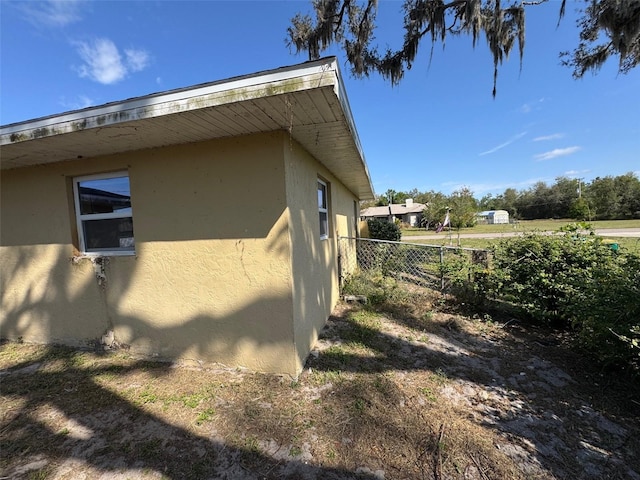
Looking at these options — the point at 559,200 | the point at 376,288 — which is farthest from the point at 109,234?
the point at 559,200

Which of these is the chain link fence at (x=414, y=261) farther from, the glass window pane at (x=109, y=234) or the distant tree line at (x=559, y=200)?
the distant tree line at (x=559, y=200)

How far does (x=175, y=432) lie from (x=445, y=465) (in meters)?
2.00

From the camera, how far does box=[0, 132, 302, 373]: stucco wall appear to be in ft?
9.16

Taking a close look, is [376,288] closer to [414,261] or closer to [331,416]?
[414,261]

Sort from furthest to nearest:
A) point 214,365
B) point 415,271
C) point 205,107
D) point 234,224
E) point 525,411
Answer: point 415,271 → point 214,365 → point 234,224 → point 525,411 → point 205,107

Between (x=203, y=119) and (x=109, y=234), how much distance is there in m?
2.29

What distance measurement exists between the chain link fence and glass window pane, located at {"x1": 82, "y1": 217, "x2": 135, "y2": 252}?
3.76 metres

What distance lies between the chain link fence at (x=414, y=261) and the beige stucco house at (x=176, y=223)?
2642 millimetres

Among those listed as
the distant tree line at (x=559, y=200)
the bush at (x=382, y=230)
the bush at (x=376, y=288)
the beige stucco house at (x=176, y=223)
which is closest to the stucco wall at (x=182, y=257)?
the beige stucco house at (x=176, y=223)

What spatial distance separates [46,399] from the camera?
2.63 meters

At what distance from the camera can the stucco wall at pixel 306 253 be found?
2887mm

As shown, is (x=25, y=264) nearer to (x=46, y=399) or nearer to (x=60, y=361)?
(x=60, y=361)

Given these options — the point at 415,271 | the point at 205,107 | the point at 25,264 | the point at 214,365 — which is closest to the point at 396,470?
the point at 214,365

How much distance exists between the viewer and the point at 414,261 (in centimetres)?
671
